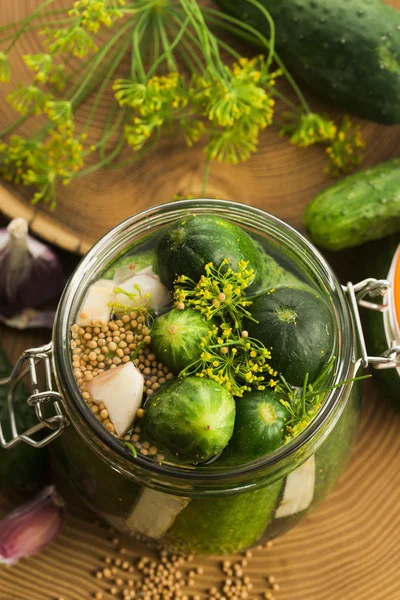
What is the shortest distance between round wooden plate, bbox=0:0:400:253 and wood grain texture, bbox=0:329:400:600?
18.8 inches

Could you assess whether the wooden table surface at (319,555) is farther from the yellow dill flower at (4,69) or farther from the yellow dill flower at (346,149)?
the yellow dill flower at (4,69)

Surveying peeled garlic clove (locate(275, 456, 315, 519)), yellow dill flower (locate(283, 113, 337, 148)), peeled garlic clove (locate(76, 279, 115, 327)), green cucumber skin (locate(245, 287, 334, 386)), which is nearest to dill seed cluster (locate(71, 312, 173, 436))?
peeled garlic clove (locate(76, 279, 115, 327))

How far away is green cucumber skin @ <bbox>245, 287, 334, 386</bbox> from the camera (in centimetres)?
75

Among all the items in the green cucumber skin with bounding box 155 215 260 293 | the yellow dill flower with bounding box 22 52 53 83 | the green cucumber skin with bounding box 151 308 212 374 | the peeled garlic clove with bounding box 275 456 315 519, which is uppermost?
the yellow dill flower with bounding box 22 52 53 83

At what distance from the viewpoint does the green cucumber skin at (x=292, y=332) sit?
75 centimetres

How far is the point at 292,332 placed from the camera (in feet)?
2.47

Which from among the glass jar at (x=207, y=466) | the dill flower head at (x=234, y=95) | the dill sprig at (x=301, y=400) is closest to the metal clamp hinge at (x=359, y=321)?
the glass jar at (x=207, y=466)

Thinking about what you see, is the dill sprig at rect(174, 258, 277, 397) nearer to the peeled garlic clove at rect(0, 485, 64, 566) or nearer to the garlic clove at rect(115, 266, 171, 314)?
the garlic clove at rect(115, 266, 171, 314)

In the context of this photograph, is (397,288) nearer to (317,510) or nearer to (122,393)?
(317,510)

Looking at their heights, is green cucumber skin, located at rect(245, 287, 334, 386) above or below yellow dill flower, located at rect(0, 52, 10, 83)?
below

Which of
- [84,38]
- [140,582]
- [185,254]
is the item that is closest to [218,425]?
[185,254]

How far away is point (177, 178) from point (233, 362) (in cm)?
60

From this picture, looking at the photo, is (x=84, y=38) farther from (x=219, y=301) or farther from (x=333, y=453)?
(x=333, y=453)

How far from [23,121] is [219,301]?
0.68 metres
